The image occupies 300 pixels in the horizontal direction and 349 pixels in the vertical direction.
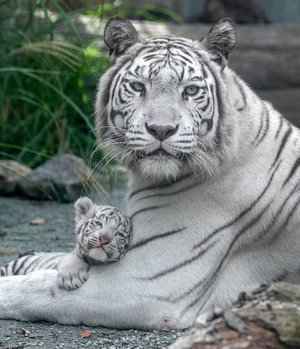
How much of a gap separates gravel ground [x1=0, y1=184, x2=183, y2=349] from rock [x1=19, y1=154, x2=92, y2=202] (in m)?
0.09

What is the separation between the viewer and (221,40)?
14.8 feet

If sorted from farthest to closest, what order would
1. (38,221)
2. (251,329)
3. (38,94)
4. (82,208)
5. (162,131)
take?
(38,94)
(38,221)
(82,208)
(162,131)
(251,329)

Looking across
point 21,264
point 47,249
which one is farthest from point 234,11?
point 21,264

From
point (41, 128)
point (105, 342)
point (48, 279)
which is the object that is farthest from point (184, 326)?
point (41, 128)

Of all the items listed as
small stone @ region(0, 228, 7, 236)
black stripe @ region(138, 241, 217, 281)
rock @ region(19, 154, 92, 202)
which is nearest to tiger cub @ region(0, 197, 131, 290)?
black stripe @ region(138, 241, 217, 281)

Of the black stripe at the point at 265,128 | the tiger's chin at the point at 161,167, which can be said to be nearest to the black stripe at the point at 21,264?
the tiger's chin at the point at 161,167

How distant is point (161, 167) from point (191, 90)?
0.38 meters

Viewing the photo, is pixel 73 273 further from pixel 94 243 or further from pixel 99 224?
pixel 99 224

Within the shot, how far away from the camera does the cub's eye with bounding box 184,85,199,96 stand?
4.36 metres

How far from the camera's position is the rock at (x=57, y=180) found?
7496mm

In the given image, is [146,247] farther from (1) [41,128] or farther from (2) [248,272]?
(1) [41,128]

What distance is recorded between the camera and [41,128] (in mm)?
8227

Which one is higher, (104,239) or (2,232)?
(104,239)

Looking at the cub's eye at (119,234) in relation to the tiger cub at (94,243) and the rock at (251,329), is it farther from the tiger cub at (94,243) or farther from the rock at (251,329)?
the rock at (251,329)
